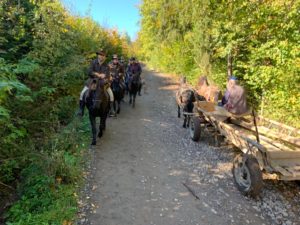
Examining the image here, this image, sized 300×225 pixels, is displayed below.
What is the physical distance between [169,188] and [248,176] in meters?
1.67

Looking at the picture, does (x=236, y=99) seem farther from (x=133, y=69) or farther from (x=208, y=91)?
(x=133, y=69)

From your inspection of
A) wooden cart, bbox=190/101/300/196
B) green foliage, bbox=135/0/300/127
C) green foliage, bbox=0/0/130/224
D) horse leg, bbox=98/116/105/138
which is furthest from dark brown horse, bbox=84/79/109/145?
green foliage, bbox=135/0/300/127

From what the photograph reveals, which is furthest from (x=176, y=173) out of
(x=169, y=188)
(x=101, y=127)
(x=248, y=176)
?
(x=101, y=127)

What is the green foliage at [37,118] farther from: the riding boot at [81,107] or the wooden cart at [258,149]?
the wooden cart at [258,149]

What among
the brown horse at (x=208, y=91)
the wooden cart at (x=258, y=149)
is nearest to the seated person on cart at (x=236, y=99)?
the wooden cart at (x=258, y=149)

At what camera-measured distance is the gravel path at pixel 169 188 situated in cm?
544

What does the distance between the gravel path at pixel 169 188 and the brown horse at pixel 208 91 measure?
241cm

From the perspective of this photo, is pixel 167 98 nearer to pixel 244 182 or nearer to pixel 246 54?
pixel 246 54

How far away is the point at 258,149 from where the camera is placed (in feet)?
19.6

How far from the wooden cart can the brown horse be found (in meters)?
2.46

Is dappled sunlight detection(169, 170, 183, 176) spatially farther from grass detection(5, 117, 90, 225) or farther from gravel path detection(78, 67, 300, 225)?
grass detection(5, 117, 90, 225)

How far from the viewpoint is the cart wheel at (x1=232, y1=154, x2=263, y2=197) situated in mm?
5793

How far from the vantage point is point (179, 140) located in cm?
974

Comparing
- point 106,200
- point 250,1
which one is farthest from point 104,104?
point 250,1
